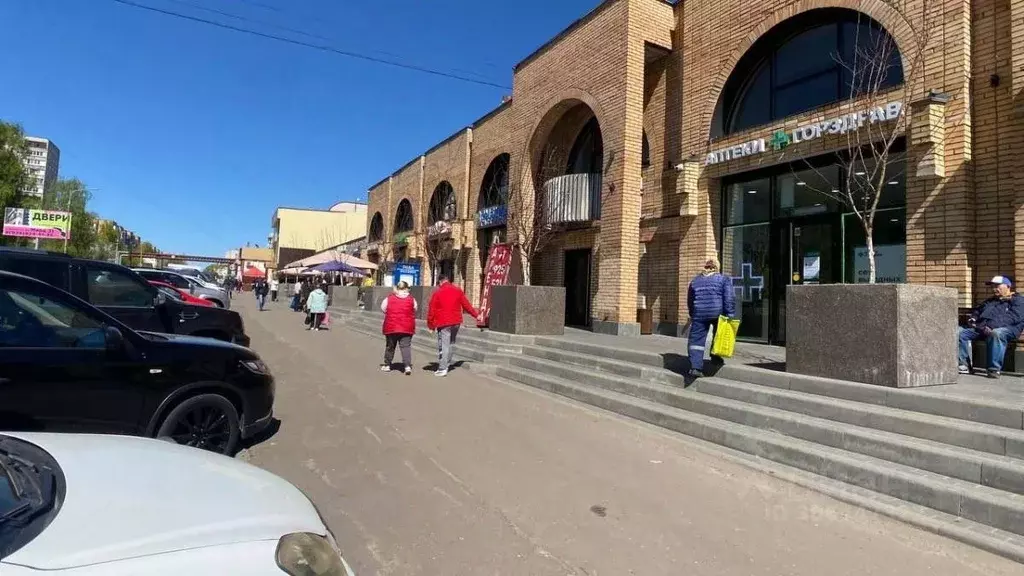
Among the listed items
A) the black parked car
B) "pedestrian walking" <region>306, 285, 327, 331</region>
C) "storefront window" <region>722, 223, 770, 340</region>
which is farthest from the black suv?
"storefront window" <region>722, 223, 770, 340</region>

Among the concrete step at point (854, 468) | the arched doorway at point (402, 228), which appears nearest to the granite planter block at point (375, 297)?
the arched doorway at point (402, 228)

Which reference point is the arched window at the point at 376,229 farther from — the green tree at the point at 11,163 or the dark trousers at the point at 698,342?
the dark trousers at the point at 698,342

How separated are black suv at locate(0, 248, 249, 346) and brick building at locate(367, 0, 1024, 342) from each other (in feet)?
27.1

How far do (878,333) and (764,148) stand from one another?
6.03 metres

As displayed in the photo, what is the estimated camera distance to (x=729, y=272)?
40.8 feet

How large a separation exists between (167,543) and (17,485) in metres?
0.63

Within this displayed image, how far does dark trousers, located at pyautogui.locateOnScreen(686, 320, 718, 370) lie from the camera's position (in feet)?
25.1

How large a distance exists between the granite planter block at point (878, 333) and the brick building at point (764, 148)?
152 centimetres

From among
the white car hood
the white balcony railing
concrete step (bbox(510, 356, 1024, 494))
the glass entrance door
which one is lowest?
concrete step (bbox(510, 356, 1024, 494))

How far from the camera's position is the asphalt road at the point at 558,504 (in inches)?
146

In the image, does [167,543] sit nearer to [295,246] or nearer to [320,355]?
[320,355]

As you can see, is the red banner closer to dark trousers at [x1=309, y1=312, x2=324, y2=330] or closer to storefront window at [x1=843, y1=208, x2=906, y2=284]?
dark trousers at [x1=309, y1=312, x2=324, y2=330]

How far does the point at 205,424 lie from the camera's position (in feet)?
17.0

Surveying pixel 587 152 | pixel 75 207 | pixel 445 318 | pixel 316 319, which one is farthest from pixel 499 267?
pixel 75 207
